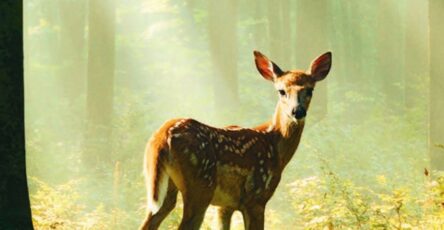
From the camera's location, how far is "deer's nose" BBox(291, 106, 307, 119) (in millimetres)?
7871

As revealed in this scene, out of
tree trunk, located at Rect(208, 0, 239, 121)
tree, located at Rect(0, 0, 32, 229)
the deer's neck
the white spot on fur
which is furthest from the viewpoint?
tree trunk, located at Rect(208, 0, 239, 121)

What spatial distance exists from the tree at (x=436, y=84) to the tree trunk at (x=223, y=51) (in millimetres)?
11965

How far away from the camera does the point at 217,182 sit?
7.21 m

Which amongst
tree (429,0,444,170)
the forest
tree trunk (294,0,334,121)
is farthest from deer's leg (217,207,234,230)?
tree trunk (294,0,334,121)

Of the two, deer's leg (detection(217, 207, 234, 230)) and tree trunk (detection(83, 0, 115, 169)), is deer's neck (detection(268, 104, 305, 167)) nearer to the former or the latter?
deer's leg (detection(217, 207, 234, 230))

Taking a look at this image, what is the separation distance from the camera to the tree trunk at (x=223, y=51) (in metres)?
25.5

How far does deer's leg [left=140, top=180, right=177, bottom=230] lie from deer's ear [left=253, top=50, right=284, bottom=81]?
1.85 m

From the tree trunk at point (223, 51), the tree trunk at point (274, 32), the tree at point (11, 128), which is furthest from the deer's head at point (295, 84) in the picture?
the tree trunk at point (274, 32)

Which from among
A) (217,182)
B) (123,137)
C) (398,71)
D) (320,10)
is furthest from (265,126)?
(398,71)

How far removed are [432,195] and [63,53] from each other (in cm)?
2991

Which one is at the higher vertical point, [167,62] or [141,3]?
[141,3]

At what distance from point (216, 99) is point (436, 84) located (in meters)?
12.7

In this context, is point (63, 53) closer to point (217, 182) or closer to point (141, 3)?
point (141, 3)

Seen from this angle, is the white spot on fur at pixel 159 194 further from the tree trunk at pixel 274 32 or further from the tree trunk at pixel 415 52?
the tree trunk at pixel 415 52
